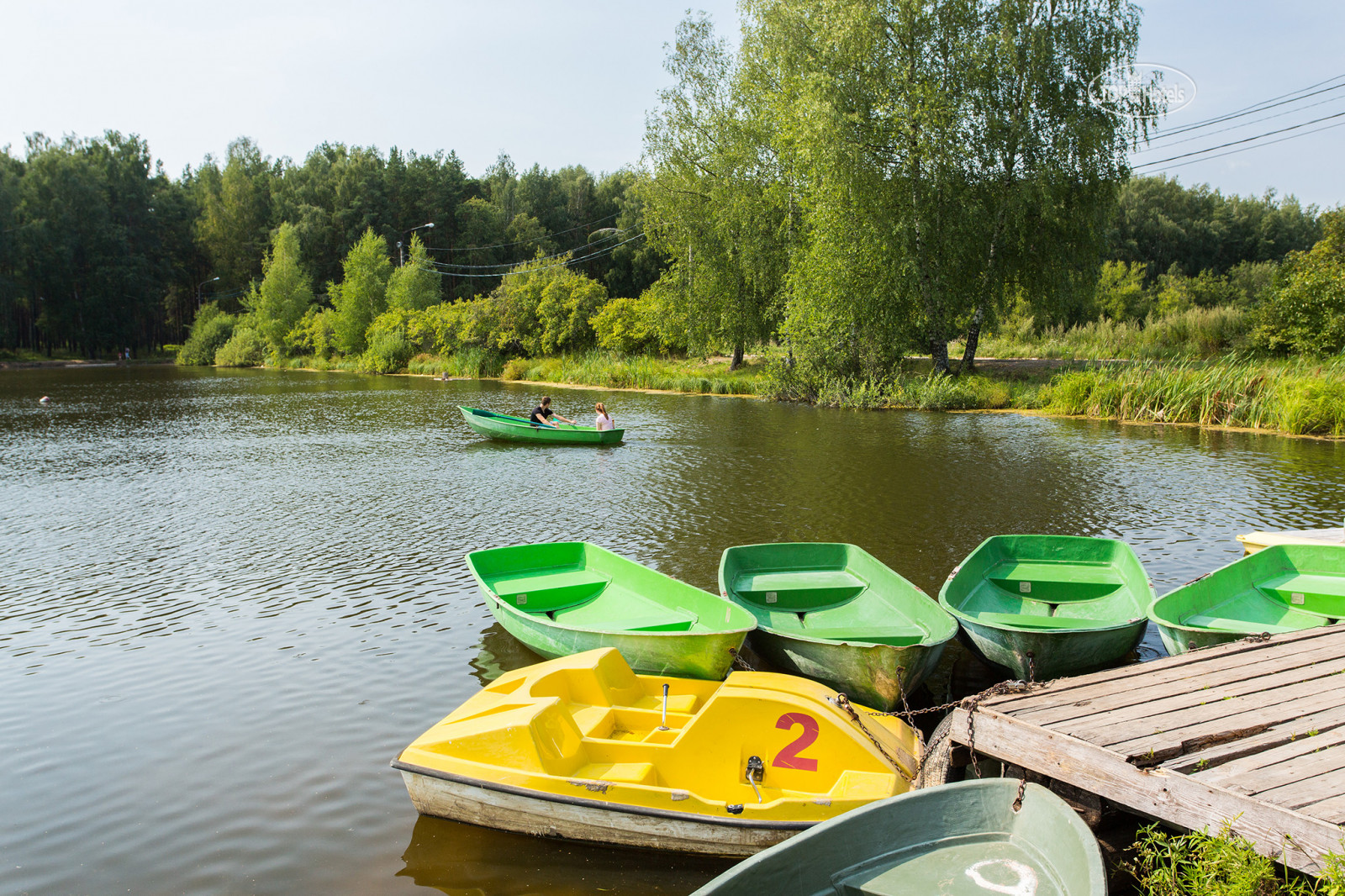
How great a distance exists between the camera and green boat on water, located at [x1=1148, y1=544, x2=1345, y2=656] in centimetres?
670

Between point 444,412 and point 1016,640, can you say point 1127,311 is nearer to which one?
point 444,412

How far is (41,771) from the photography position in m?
5.66

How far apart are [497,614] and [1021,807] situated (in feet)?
15.9

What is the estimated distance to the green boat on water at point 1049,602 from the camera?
5.92 meters

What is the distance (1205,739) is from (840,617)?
11.8 ft

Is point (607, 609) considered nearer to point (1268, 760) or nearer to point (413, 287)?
point (1268, 760)

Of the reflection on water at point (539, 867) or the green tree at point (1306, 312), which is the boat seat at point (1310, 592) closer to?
the reflection on water at point (539, 867)

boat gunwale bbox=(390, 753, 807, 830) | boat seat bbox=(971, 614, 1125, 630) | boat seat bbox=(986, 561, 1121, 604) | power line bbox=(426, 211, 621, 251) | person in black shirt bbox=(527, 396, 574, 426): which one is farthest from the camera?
power line bbox=(426, 211, 621, 251)

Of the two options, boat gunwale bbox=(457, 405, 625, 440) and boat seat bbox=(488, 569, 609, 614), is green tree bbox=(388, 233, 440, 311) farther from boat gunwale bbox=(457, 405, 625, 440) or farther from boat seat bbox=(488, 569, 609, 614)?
boat seat bbox=(488, 569, 609, 614)

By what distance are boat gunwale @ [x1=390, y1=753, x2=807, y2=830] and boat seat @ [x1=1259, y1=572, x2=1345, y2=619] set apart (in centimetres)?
574

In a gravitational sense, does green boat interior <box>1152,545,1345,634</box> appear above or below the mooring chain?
above

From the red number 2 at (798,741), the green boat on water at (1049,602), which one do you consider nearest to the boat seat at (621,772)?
the red number 2 at (798,741)

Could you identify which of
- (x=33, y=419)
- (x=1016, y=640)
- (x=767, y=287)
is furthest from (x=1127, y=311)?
(x=33, y=419)

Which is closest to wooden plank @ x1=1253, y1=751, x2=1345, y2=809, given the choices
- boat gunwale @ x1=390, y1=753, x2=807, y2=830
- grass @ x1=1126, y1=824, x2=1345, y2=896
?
grass @ x1=1126, y1=824, x2=1345, y2=896
